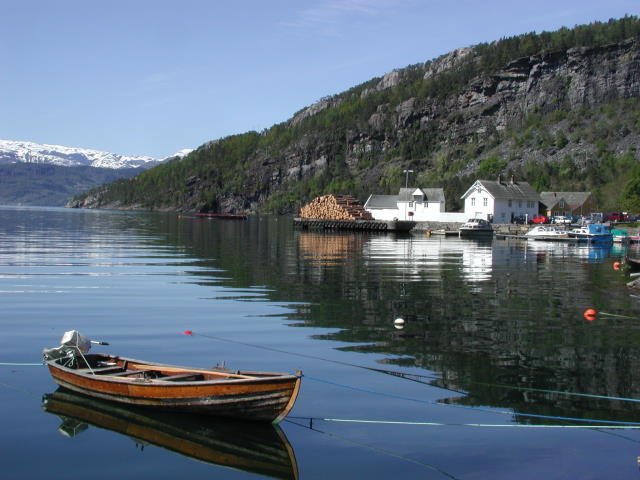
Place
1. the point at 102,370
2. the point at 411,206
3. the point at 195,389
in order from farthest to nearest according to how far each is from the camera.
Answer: the point at 411,206 → the point at 102,370 → the point at 195,389

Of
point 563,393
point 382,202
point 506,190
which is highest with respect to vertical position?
point 506,190

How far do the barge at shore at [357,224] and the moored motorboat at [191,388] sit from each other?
108 m

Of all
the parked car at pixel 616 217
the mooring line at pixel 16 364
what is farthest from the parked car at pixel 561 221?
the mooring line at pixel 16 364

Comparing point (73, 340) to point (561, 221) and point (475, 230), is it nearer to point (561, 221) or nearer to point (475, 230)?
point (475, 230)

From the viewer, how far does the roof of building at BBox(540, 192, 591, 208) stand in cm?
15212

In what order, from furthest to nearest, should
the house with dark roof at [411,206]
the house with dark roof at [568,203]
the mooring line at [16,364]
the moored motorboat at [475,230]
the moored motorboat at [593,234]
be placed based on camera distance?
the house with dark roof at [568,203], the house with dark roof at [411,206], the moored motorboat at [475,230], the moored motorboat at [593,234], the mooring line at [16,364]

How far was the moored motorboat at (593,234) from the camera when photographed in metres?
97.4

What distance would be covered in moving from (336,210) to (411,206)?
15.4 metres

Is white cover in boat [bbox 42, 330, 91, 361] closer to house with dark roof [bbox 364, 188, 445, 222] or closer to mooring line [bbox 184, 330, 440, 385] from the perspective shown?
mooring line [bbox 184, 330, 440, 385]

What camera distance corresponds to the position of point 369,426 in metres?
17.1

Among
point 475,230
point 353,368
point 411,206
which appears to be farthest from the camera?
point 411,206

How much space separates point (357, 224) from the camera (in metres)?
132

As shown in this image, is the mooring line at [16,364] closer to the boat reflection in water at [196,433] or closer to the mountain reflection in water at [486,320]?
the boat reflection in water at [196,433]

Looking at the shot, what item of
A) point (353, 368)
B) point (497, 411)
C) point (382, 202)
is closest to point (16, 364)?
point (353, 368)
